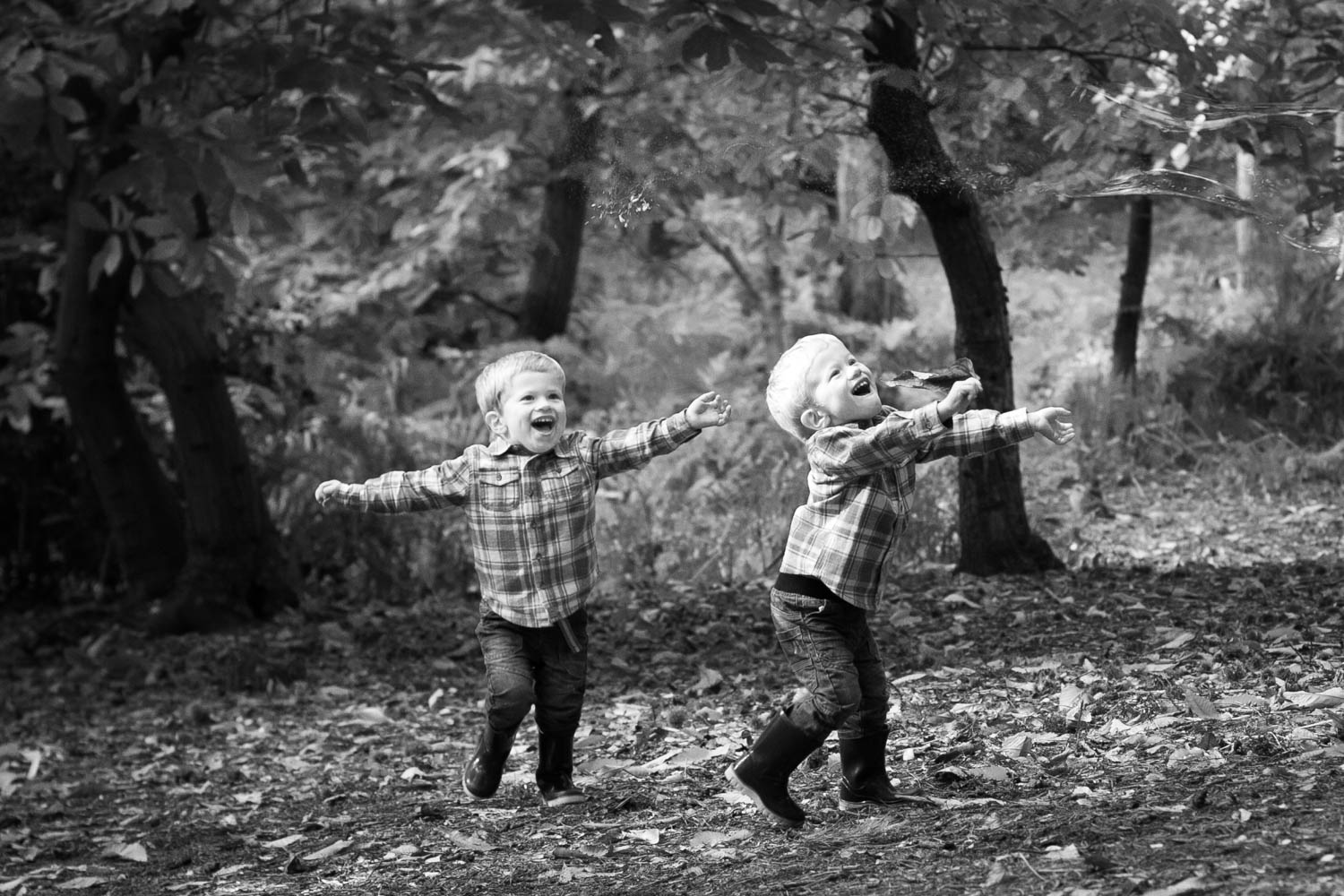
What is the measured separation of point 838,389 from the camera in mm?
3684

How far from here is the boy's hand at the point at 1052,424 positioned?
3398 millimetres

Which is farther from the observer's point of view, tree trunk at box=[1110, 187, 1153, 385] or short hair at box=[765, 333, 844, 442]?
tree trunk at box=[1110, 187, 1153, 385]

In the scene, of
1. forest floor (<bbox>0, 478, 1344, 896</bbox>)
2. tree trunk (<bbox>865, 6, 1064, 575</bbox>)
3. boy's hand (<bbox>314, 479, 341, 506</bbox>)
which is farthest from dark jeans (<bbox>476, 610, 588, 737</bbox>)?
tree trunk (<bbox>865, 6, 1064, 575</bbox>)

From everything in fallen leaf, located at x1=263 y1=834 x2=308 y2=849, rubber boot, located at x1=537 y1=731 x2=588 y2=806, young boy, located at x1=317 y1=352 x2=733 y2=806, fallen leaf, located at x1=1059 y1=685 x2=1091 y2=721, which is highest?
young boy, located at x1=317 y1=352 x2=733 y2=806

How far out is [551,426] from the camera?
14.1 feet

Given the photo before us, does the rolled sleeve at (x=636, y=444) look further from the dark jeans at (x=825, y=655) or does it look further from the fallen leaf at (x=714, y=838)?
the fallen leaf at (x=714, y=838)

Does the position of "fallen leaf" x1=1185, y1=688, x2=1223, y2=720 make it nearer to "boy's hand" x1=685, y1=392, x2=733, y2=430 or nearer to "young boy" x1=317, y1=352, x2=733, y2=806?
"boy's hand" x1=685, y1=392, x2=733, y2=430

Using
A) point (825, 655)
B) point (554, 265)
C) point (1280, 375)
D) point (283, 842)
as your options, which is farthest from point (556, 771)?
point (554, 265)

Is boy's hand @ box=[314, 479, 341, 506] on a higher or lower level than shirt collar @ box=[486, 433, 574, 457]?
lower

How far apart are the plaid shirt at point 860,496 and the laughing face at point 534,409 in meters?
0.78

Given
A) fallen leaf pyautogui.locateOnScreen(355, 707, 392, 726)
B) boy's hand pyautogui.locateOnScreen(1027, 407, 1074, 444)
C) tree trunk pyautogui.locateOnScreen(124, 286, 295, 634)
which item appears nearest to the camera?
boy's hand pyautogui.locateOnScreen(1027, 407, 1074, 444)

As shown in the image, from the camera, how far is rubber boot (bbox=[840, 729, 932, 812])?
155 inches

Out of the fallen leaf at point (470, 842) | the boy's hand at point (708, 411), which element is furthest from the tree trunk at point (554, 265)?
the boy's hand at point (708, 411)

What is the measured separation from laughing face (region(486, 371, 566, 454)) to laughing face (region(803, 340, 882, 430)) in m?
0.81
